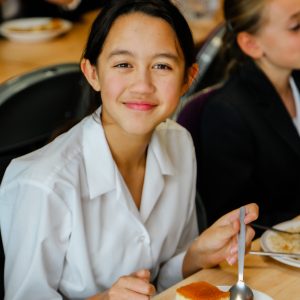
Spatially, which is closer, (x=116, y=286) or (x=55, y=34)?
(x=116, y=286)

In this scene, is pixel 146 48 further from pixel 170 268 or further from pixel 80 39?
pixel 80 39

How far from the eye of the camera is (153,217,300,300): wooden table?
3.87 ft

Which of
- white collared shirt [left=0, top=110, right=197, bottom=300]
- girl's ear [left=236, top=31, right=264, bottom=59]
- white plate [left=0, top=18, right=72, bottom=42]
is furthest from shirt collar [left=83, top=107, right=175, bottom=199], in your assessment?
white plate [left=0, top=18, right=72, bottom=42]

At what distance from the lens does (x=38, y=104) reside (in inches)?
84.5

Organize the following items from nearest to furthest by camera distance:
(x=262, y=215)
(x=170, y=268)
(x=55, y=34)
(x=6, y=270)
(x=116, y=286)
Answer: (x=116, y=286) < (x=6, y=270) < (x=170, y=268) < (x=262, y=215) < (x=55, y=34)

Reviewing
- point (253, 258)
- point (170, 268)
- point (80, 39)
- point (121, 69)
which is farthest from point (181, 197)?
point (80, 39)

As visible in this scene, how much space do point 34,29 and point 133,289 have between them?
1981 mm

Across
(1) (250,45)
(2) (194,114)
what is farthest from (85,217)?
(1) (250,45)

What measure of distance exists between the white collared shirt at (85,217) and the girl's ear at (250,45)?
544 millimetres

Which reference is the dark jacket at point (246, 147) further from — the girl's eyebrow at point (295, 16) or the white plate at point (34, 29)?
the white plate at point (34, 29)

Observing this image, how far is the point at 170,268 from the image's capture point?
4.81 feet

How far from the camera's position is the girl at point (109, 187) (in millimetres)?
1209

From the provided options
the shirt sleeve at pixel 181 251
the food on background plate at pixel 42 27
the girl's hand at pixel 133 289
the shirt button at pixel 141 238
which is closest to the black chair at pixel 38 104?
the shirt sleeve at pixel 181 251

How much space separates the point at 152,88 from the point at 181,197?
342 millimetres
